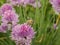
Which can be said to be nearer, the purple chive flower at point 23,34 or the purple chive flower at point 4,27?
the purple chive flower at point 23,34

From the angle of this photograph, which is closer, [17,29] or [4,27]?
[17,29]

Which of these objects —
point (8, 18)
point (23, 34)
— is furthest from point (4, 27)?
point (23, 34)

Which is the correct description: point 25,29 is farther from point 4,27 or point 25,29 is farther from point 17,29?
point 4,27

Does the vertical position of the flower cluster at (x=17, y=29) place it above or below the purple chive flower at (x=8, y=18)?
below

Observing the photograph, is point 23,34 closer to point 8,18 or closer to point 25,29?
point 25,29

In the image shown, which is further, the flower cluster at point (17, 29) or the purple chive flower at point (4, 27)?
the purple chive flower at point (4, 27)

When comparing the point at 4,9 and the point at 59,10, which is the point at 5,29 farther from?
the point at 59,10

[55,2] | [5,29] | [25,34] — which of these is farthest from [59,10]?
[5,29]

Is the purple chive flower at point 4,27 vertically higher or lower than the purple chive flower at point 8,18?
lower

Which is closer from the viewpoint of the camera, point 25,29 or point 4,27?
point 25,29

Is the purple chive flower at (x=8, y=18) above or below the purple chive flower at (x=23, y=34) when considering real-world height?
above

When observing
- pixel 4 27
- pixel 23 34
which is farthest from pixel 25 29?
pixel 4 27
